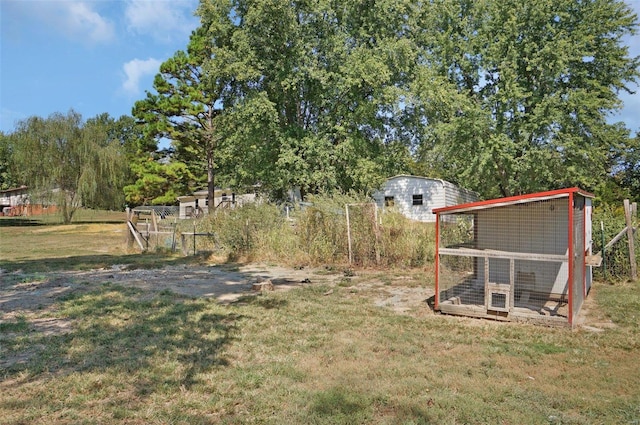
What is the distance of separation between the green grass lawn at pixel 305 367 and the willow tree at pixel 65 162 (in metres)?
30.2

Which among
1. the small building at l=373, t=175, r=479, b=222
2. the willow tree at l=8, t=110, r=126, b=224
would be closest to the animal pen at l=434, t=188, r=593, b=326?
the small building at l=373, t=175, r=479, b=222

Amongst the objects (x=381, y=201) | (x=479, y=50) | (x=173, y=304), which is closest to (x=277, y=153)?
(x=381, y=201)

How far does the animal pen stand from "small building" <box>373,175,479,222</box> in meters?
16.7

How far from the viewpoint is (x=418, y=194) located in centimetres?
2528

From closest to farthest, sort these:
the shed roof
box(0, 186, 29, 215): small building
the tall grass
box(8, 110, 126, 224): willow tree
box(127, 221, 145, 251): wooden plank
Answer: the shed roof
the tall grass
box(127, 221, 145, 251): wooden plank
box(8, 110, 126, 224): willow tree
box(0, 186, 29, 215): small building

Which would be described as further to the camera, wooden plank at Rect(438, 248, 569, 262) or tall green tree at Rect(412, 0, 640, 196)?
tall green tree at Rect(412, 0, 640, 196)

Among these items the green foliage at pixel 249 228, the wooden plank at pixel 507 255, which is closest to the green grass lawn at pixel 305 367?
the wooden plank at pixel 507 255

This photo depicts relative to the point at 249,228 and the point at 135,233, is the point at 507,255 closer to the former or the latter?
the point at 249,228

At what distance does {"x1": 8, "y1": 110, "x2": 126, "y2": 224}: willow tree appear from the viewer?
3269cm

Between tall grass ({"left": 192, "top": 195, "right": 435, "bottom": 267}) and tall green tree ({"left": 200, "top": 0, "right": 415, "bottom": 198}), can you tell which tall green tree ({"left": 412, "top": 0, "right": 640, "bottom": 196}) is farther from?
tall grass ({"left": 192, "top": 195, "right": 435, "bottom": 267})

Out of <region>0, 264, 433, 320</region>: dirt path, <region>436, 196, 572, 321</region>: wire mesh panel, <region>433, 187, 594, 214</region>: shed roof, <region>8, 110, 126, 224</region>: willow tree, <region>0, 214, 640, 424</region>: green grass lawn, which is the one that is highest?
<region>8, 110, 126, 224</region>: willow tree

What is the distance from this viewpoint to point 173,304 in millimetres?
6949

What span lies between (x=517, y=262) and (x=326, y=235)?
582cm

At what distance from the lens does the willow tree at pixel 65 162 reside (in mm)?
32688
